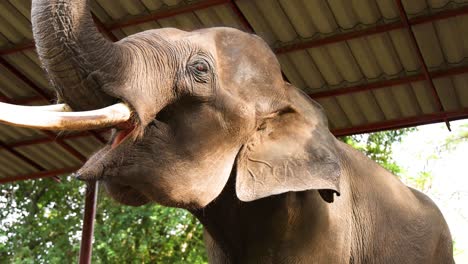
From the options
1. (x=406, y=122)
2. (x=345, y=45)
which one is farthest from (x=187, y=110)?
(x=406, y=122)

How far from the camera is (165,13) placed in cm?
776

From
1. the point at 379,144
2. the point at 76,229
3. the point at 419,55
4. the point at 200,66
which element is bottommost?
the point at 200,66

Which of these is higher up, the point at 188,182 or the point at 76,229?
the point at 76,229

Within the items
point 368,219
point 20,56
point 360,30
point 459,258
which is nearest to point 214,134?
point 368,219

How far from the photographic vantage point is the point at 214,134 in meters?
3.08

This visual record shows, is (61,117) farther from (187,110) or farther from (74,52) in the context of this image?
(187,110)

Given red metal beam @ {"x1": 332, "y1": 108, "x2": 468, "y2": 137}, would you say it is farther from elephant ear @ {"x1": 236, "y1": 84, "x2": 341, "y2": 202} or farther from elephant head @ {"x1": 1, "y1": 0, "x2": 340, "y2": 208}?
elephant ear @ {"x1": 236, "y1": 84, "x2": 341, "y2": 202}

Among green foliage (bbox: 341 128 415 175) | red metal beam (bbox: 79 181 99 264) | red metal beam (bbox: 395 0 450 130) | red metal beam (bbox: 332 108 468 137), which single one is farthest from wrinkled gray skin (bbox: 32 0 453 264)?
green foliage (bbox: 341 128 415 175)

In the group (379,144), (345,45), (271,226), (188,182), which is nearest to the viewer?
(188,182)

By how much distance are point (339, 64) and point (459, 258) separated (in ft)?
65.3

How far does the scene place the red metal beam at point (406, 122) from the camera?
848cm

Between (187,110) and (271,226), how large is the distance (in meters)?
0.72

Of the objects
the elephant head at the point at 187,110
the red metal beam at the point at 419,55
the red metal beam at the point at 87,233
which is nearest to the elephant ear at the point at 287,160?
the elephant head at the point at 187,110

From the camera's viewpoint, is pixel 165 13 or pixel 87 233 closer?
pixel 165 13
